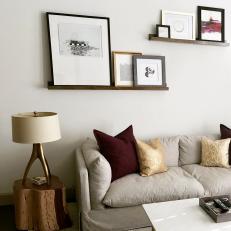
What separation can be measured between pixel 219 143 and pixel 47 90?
75.4 inches

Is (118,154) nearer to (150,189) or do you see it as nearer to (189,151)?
(150,189)

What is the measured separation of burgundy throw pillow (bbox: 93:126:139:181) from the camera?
224 cm

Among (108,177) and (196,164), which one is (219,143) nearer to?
(196,164)

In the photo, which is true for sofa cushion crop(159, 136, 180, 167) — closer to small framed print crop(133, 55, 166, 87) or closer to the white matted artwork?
small framed print crop(133, 55, 166, 87)

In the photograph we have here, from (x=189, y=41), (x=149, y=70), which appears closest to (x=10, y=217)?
(x=149, y=70)

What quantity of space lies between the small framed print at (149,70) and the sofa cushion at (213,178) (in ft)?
3.35

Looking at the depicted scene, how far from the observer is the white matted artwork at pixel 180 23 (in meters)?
2.77

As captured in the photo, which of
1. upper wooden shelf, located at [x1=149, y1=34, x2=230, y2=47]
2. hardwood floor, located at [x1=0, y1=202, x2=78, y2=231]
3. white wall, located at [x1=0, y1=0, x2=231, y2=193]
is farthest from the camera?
upper wooden shelf, located at [x1=149, y1=34, x2=230, y2=47]

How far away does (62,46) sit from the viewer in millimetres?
2512

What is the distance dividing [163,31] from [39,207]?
2.19 m

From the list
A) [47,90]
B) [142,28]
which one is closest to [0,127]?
[47,90]

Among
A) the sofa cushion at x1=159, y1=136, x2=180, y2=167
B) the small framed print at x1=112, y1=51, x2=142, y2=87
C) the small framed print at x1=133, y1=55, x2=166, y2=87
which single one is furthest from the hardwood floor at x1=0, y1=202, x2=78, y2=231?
the small framed print at x1=133, y1=55, x2=166, y2=87

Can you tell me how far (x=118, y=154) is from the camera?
7.42 ft

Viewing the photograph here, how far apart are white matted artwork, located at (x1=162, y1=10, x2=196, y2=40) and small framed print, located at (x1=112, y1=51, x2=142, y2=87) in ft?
1.69
